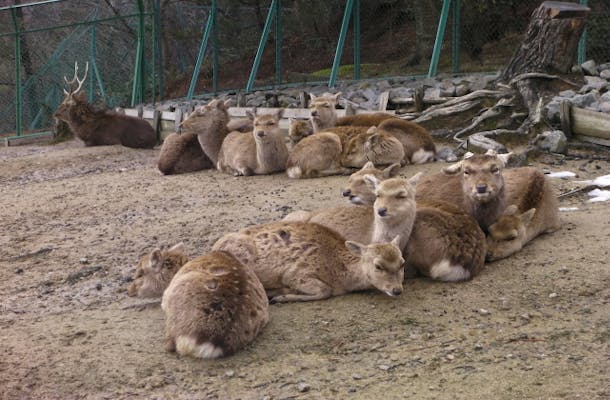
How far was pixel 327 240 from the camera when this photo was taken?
666 cm

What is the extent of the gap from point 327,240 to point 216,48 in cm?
1163

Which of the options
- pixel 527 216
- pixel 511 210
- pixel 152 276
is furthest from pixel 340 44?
pixel 152 276

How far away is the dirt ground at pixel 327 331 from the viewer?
493cm

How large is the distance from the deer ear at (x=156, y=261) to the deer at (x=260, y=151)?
4.88 metres

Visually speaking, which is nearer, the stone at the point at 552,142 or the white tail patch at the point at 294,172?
the stone at the point at 552,142

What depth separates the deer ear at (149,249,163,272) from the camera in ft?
21.5

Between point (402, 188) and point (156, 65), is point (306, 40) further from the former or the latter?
point (402, 188)

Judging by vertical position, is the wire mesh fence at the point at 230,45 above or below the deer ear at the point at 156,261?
above

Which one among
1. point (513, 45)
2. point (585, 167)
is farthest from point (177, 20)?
point (585, 167)

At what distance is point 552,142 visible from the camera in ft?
Answer: 33.3

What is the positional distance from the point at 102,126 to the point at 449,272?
11039mm

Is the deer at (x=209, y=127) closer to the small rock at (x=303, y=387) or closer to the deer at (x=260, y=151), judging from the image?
the deer at (x=260, y=151)

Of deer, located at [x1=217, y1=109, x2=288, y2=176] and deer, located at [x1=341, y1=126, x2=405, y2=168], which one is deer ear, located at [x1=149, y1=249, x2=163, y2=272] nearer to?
deer, located at [x1=341, y1=126, x2=405, y2=168]

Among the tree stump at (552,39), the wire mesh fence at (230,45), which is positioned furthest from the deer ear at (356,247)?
the wire mesh fence at (230,45)
